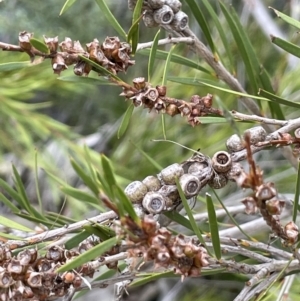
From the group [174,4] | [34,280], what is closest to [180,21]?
[174,4]

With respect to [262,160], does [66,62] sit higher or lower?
higher

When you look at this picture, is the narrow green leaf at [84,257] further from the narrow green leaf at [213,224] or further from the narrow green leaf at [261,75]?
the narrow green leaf at [261,75]

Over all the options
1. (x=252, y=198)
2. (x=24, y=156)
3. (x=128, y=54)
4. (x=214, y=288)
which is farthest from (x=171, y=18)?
(x=214, y=288)

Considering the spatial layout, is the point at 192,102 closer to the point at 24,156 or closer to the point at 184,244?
the point at 184,244

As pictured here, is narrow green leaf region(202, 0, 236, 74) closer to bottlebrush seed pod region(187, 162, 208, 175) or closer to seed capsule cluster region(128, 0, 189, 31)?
seed capsule cluster region(128, 0, 189, 31)

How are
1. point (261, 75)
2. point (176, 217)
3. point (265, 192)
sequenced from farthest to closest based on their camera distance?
point (261, 75) → point (176, 217) → point (265, 192)

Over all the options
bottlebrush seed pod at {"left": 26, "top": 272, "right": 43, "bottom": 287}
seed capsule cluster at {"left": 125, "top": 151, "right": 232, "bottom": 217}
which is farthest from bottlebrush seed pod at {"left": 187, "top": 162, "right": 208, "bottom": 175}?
bottlebrush seed pod at {"left": 26, "top": 272, "right": 43, "bottom": 287}

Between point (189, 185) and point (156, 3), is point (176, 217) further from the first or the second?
point (156, 3)

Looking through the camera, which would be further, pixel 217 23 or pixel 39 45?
pixel 217 23
